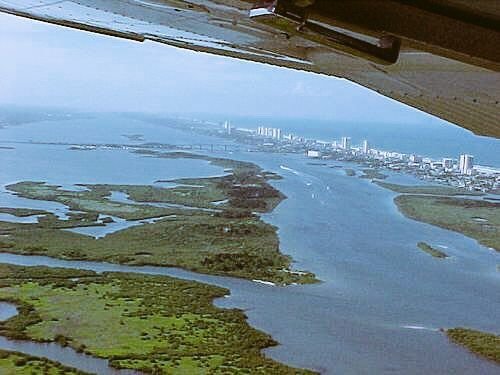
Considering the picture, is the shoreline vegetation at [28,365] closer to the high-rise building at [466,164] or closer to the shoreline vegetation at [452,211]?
the shoreline vegetation at [452,211]

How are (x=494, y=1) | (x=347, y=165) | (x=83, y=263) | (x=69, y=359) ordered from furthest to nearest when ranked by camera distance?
1. (x=347, y=165)
2. (x=83, y=263)
3. (x=69, y=359)
4. (x=494, y=1)

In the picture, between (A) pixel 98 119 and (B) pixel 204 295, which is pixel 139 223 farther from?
(A) pixel 98 119

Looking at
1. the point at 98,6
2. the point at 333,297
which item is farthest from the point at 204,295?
the point at 98,6

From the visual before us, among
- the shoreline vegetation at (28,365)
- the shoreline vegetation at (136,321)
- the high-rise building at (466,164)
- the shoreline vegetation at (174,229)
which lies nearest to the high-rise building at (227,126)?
the shoreline vegetation at (174,229)

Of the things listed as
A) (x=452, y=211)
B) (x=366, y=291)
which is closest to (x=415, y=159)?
(x=452, y=211)

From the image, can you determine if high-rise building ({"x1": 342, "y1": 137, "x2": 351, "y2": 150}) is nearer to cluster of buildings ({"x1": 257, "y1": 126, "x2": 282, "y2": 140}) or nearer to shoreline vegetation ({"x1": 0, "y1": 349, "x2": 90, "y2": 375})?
cluster of buildings ({"x1": 257, "y1": 126, "x2": 282, "y2": 140})
